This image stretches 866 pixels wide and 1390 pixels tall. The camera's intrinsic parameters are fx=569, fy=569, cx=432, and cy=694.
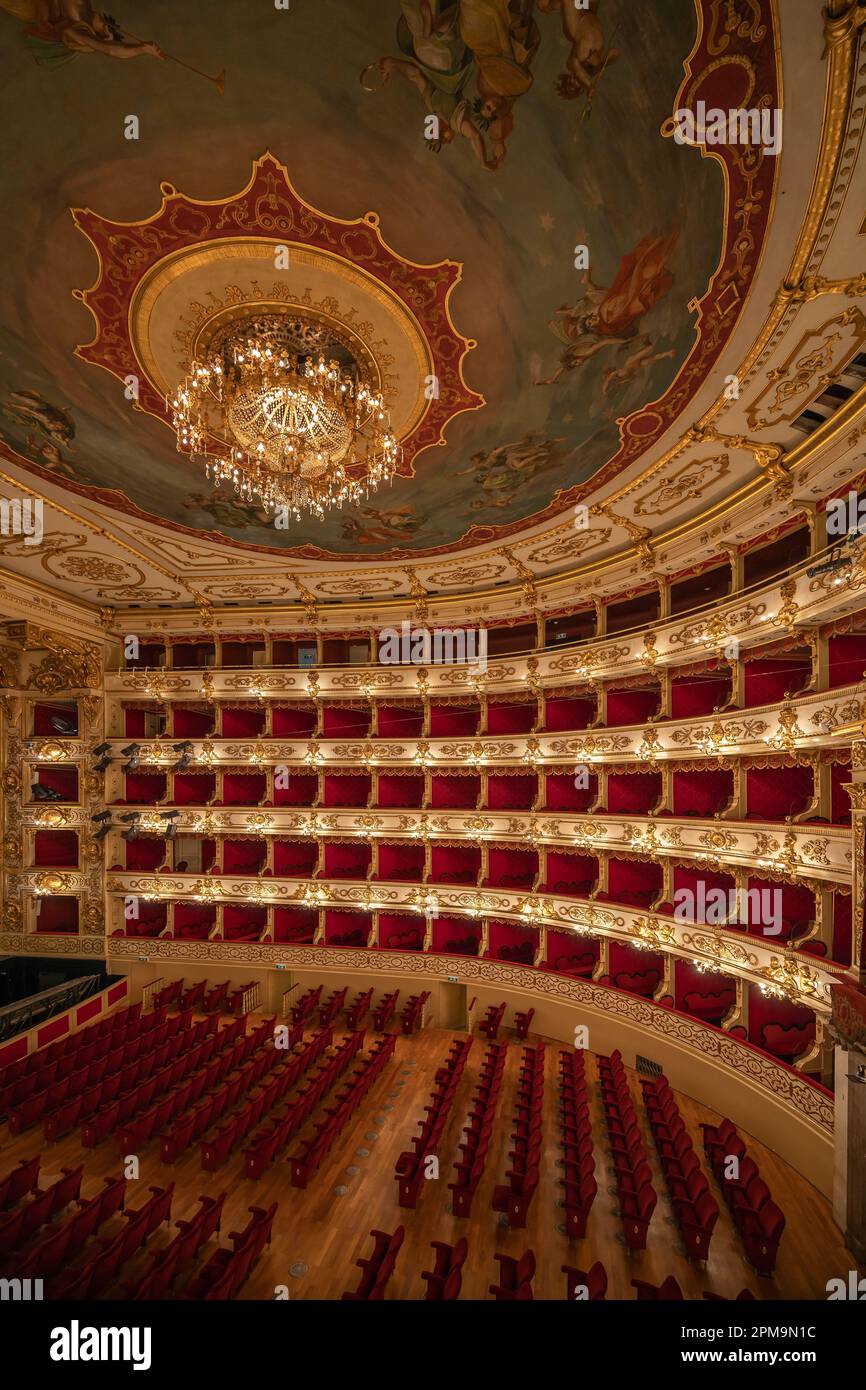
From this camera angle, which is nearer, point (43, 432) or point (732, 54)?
point (732, 54)

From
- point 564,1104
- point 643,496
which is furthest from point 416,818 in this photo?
point 643,496

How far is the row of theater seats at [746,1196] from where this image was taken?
22.7 ft

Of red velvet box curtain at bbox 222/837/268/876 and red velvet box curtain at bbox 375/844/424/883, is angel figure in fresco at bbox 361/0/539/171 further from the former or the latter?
red velvet box curtain at bbox 222/837/268/876

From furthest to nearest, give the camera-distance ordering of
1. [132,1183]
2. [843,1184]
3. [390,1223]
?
[132,1183]
[390,1223]
[843,1184]

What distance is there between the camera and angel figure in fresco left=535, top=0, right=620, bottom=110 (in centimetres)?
378

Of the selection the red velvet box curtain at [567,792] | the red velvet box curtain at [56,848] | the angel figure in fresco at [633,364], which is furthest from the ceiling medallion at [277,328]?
the red velvet box curtain at [56,848]

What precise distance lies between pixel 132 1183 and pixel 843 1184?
10.5 meters

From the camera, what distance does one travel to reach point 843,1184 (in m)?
7.66

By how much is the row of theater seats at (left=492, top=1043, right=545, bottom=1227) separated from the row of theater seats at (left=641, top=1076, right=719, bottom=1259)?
67.2 inches

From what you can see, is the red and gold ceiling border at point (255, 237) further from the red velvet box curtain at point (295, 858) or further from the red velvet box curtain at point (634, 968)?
the red velvet box curtain at point (295, 858)

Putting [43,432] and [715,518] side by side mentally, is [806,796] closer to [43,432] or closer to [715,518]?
[715,518]

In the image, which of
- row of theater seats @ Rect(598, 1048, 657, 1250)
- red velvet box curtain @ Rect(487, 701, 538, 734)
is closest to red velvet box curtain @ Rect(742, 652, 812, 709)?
red velvet box curtain @ Rect(487, 701, 538, 734)

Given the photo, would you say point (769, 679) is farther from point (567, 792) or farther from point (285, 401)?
point (285, 401)
